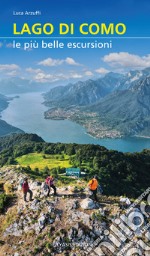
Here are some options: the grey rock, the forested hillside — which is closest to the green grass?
the forested hillside

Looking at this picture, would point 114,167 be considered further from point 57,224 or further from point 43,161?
point 57,224

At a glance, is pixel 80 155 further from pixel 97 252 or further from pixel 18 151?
pixel 97 252

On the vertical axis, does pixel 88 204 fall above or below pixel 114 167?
above

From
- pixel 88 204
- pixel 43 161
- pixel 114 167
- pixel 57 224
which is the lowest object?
pixel 57 224

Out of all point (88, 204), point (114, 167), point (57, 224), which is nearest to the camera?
point (57, 224)

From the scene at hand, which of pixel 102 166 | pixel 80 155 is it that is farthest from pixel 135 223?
pixel 80 155

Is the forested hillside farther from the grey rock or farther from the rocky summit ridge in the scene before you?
the grey rock

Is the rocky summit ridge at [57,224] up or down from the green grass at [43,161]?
down

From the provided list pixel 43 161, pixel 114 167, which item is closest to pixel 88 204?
pixel 114 167

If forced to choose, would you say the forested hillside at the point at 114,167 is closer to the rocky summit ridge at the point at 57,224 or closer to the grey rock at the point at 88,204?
the rocky summit ridge at the point at 57,224

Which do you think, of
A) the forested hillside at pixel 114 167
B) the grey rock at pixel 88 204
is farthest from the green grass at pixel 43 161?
the grey rock at pixel 88 204
